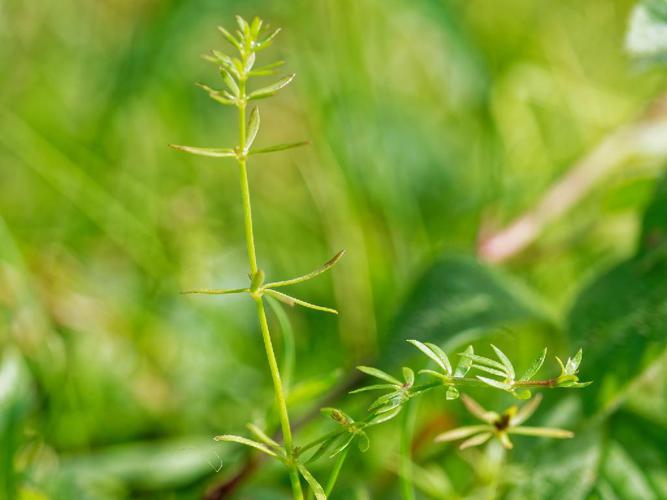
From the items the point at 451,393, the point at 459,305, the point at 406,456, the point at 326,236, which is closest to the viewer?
the point at 451,393

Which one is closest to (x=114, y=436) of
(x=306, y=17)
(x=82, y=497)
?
(x=82, y=497)

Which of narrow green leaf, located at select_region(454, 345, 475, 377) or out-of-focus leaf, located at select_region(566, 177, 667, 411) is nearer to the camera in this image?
narrow green leaf, located at select_region(454, 345, 475, 377)

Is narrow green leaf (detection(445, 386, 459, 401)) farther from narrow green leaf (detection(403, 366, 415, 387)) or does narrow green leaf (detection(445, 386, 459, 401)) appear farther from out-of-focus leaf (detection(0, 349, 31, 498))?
out-of-focus leaf (detection(0, 349, 31, 498))

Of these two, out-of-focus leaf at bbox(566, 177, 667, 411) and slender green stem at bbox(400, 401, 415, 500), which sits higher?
out-of-focus leaf at bbox(566, 177, 667, 411)

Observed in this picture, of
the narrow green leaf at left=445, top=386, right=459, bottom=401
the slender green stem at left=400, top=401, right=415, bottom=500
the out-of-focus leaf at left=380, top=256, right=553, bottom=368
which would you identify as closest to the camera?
the narrow green leaf at left=445, top=386, right=459, bottom=401

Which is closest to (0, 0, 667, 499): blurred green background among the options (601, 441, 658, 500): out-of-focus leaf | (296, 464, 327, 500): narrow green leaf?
(601, 441, 658, 500): out-of-focus leaf

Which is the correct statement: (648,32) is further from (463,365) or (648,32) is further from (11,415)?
(11,415)

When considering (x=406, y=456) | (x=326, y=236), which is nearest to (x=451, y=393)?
(x=406, y=456)
